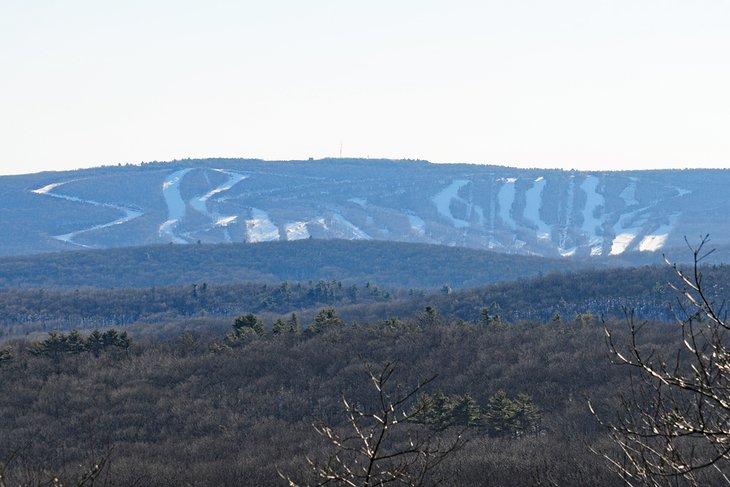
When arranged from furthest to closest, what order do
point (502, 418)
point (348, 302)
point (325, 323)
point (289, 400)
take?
point (348, 302)
point (325, 323)
point (289, 400)
point (502, 418)

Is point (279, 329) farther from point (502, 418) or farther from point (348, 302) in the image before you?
point (348, 302)

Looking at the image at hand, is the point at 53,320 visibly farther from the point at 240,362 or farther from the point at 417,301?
the point at 240,362

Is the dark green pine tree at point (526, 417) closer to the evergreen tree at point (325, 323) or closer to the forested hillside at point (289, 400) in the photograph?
the forested hillside at point (289, 400)

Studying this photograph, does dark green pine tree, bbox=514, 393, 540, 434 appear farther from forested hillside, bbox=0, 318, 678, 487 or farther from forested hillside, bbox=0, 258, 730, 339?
forested hillside, bbox=0, 258, 730, 339

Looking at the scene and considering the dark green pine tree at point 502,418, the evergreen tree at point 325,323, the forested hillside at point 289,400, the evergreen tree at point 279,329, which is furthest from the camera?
the evergreen tree at point 279,329

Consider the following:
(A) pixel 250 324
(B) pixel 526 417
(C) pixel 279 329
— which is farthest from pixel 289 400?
(A) pixel 250 324

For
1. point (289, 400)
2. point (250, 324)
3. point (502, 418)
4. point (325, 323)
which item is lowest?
point (289, 400)

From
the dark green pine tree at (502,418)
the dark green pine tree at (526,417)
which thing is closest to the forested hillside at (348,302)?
the dark green pine tree at (526,417)

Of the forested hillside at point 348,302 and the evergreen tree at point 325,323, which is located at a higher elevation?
the evergreen tree at point 325,323

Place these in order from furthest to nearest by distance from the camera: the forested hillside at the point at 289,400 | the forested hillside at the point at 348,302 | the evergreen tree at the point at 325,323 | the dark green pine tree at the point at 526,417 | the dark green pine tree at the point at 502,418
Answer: the forested hillside at the point at 348,302
the evergreen tree at the point at 325,323
the dark green pine tree at the point at 526,417
the dark green pine tree at the point at 502,418
the forested hillside at the point at 289,400

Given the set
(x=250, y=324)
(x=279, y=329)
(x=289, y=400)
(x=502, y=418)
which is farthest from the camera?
(x=250, y=324)

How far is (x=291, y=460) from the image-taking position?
54.9 metres

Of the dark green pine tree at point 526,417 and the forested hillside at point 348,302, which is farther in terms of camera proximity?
the forested hillside at point 348,302

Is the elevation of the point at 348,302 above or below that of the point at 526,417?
below
